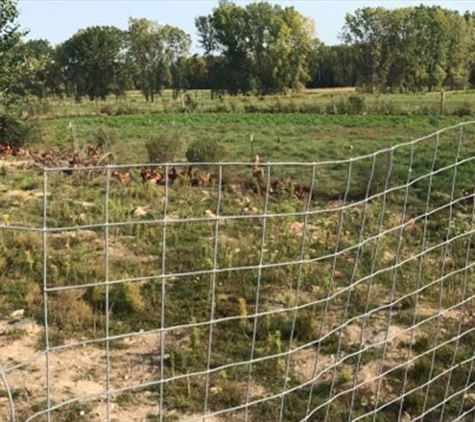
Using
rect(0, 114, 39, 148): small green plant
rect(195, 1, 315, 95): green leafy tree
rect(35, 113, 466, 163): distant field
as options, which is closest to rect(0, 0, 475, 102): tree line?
rect(195, 1, 315, 95): green leafy tree

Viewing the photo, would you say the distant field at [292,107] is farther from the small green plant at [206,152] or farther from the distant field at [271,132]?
the small green plant at [206,152]

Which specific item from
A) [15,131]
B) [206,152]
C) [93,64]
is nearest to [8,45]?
[15,131]

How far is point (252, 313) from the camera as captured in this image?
5.29 metres

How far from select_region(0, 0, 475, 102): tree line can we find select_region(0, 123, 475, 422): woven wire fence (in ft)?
155

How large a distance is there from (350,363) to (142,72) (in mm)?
58545

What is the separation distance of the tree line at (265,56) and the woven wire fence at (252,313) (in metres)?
47.1

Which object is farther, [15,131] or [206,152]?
[15,131]

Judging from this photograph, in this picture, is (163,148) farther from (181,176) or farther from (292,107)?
(292,107)

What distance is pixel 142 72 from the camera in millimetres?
60562

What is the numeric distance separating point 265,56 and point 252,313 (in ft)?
180

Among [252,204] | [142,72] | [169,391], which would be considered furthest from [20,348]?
[142,72]

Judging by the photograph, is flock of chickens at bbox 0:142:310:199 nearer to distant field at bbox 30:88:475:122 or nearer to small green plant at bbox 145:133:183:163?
small green plant at bbox 145:133:183:163

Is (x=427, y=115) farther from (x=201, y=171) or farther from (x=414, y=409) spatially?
(x=414, y=409)

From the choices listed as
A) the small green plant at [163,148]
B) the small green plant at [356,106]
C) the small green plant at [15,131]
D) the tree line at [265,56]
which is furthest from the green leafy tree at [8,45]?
the tree line at [265,56]
